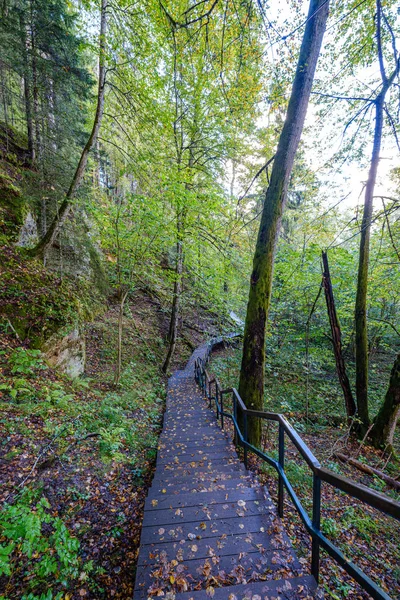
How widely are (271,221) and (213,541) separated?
430 centimetres

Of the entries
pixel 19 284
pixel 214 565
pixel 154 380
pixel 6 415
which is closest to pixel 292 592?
pixel 214 565

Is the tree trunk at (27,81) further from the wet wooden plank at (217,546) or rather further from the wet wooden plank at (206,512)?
the wet wooden plank at (217,546)

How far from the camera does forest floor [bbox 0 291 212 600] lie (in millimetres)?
2109

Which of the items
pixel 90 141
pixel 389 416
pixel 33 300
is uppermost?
pixel 90 141

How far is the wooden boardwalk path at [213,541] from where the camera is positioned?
1.85m

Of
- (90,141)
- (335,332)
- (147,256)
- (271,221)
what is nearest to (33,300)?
(147,256)

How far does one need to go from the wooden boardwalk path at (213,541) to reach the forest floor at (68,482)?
0.46 metres

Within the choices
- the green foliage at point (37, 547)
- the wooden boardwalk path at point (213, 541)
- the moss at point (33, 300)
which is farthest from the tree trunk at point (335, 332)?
the moss at point (33, 300)

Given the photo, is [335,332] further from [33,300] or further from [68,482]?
[33,300]

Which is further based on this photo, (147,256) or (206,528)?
(147,256)

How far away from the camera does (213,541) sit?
227cm

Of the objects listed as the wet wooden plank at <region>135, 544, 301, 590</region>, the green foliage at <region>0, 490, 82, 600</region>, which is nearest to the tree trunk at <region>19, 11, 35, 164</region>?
the green foliage at <region>0, 490, 82, 600</region>

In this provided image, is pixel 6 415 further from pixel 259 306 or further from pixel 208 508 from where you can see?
pixel 259 306

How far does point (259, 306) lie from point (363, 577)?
327cm
